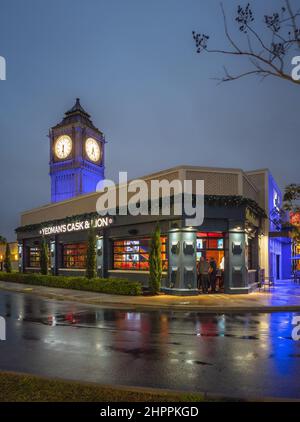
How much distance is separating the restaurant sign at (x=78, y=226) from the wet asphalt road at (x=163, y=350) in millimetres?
12154

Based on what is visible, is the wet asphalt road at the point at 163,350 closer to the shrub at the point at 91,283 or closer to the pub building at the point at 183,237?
the shrub at the point at 91,283

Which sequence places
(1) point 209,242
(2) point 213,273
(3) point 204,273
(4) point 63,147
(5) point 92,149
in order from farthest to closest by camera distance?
(5) point 92,149
(4) point 63,147
(1) point 209,242
(2) point 213,273
(3) point 204,273

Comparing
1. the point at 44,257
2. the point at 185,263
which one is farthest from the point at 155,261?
the point at 44,257

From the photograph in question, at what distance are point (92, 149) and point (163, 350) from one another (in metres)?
87.9

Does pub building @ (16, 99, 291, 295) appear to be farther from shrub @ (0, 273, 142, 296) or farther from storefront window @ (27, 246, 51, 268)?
shrub @ (0, 273, 142, 296)

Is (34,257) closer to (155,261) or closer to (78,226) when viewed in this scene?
(78,226)

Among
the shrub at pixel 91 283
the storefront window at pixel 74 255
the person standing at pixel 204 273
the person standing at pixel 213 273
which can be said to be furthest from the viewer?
the storefront window at pixel 74 255

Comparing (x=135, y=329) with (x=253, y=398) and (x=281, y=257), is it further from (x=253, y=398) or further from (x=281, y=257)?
(x=281, y=257)

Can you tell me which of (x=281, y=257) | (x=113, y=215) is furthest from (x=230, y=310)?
(x=281, y=257)

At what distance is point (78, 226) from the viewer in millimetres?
30328

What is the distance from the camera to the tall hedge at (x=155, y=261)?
20.9m

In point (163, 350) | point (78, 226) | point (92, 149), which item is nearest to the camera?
point (163, 350)

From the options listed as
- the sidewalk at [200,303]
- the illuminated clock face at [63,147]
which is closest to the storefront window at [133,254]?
the sidewalk at [200,303]

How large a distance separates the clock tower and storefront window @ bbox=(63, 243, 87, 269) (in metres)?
54.1
